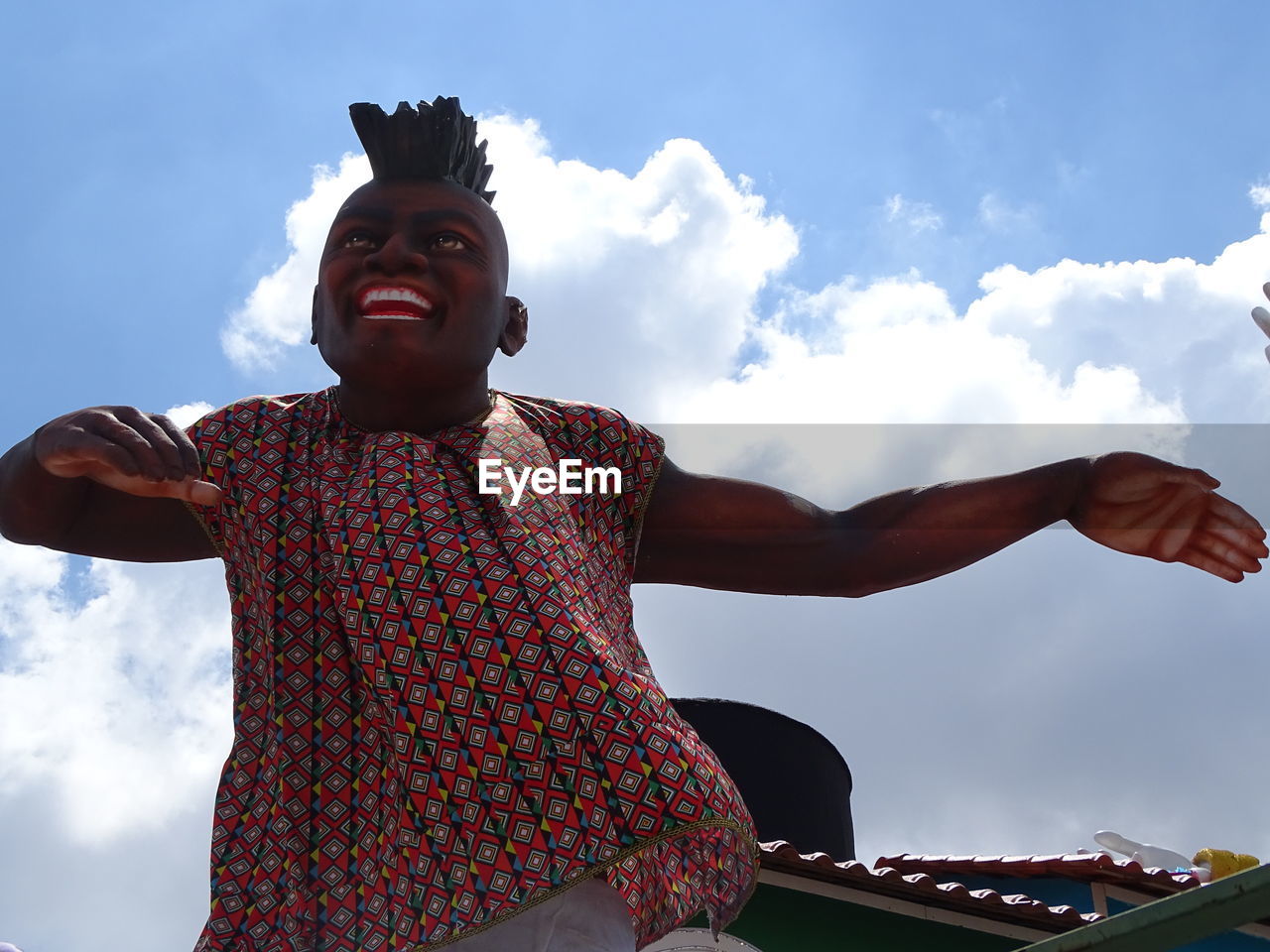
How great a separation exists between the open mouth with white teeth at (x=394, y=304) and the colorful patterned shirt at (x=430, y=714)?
27cm

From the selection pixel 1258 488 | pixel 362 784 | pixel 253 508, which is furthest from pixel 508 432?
pixel 1258 488

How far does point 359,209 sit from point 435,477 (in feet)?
2.52

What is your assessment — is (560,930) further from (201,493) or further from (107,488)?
(107,488)

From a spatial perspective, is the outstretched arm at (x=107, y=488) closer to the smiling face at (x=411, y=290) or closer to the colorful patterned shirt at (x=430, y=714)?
the colorful patterned shirt at (x=430, y=714)

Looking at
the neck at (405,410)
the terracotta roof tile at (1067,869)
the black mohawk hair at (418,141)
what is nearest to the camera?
the neck at (405,410)

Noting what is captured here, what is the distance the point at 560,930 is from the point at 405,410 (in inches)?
50.4

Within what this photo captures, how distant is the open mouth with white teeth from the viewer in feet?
10.7

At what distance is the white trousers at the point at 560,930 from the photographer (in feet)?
8.43

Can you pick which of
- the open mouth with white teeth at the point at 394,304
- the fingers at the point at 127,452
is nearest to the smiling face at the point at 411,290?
→ the open mouth with white teeth at the point at 394,304

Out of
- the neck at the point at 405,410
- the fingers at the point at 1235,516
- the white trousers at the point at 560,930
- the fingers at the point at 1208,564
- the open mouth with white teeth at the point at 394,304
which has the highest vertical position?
the open mouth with white teeth at the point at 394,304

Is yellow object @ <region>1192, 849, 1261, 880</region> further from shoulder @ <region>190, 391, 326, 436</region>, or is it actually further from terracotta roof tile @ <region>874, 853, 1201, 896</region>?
shoulder @ <region>190, 391, 326, 436</region>

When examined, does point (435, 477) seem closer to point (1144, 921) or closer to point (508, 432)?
point (508, 432)

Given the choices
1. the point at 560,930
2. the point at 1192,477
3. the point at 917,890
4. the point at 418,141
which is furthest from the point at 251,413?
the point at 917,890

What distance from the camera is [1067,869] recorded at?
22.9ft
